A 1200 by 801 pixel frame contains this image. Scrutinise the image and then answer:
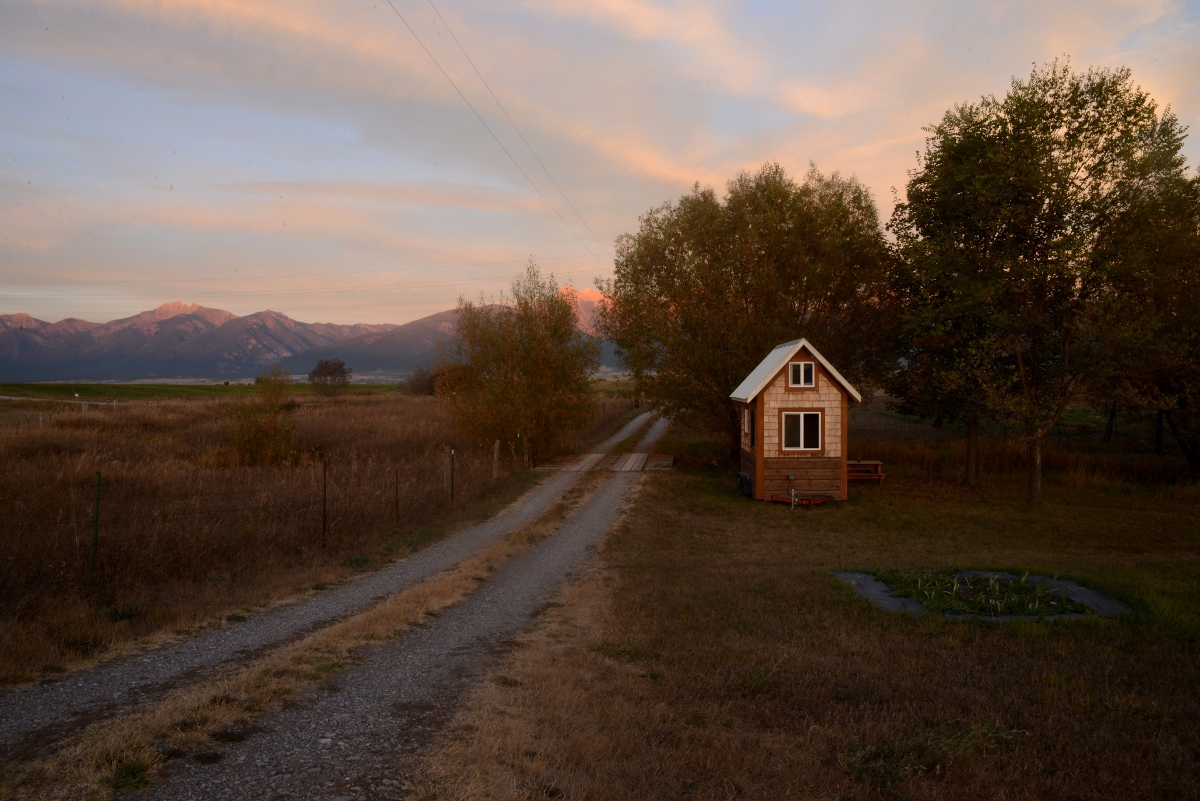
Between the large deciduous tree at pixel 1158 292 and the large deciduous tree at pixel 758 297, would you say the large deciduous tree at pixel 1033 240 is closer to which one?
the large deciduous tree at pixel 1158 292

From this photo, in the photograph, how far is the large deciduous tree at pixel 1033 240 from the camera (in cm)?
2077

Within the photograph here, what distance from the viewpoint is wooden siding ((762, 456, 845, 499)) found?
75.7 feet

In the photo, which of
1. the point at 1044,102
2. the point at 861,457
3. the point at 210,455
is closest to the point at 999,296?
the point at 1044,102

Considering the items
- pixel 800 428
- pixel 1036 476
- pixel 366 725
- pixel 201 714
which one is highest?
pixel 800 428

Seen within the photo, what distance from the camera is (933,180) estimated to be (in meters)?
24.2

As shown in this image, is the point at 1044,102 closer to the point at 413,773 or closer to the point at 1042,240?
the point at 1042,240

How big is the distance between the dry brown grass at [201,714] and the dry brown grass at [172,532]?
195 centimetres

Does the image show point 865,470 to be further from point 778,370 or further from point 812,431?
point 778,370

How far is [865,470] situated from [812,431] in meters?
5.02

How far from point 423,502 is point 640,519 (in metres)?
6.02

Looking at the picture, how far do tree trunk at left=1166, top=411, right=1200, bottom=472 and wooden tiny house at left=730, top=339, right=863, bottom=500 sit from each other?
45.0ft

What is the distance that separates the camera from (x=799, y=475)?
2312 cm

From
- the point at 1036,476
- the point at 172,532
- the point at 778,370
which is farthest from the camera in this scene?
the point at 1036,476

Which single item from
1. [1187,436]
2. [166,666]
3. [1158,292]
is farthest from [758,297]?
[166,666]
